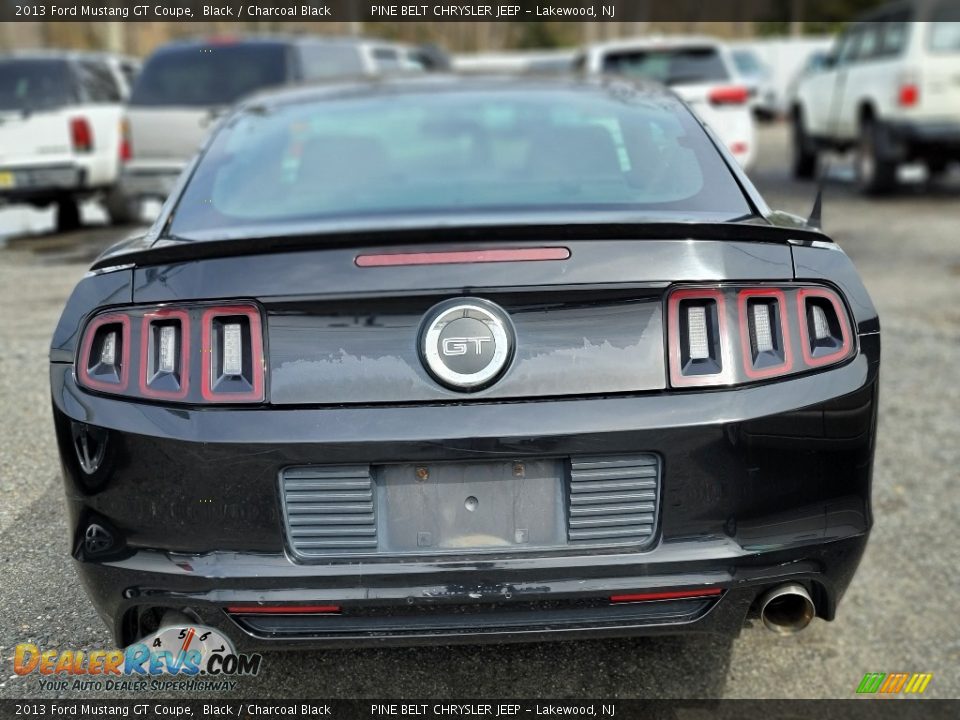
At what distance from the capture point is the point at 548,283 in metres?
2.41

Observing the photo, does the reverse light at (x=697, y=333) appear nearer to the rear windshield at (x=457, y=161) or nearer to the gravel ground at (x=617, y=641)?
the rear windshield at (x=457, y=161)

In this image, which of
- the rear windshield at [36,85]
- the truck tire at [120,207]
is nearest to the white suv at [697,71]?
the truck tire at [120,207]

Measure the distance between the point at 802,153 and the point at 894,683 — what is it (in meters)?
13.6

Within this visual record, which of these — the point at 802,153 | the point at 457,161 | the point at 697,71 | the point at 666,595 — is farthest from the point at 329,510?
the point at 802,153

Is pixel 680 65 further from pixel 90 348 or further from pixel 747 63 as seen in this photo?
pixel 747 63

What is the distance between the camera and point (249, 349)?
2434 millimetres

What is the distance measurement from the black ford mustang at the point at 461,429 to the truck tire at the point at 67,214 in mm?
9483

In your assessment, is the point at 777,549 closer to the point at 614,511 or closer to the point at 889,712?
the point at 614,511

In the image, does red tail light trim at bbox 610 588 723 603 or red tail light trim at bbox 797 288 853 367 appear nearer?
red tail light trim at bbox 610 588 723 603

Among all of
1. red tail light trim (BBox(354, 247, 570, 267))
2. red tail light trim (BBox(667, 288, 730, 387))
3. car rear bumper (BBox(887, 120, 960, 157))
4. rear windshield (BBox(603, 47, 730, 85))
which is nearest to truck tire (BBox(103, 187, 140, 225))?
rear windshield (BBox(603, 47, 730, 85))

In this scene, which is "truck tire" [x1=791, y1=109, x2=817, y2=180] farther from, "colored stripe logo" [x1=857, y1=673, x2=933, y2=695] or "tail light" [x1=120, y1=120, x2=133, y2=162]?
"colored stripe logo" [x1=857, y1=673, x2=933, y2=695]

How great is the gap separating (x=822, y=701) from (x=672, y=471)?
1211mm

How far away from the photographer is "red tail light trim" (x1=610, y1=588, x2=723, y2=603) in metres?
2.41

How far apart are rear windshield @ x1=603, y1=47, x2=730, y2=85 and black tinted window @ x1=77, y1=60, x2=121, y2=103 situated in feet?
17.5
